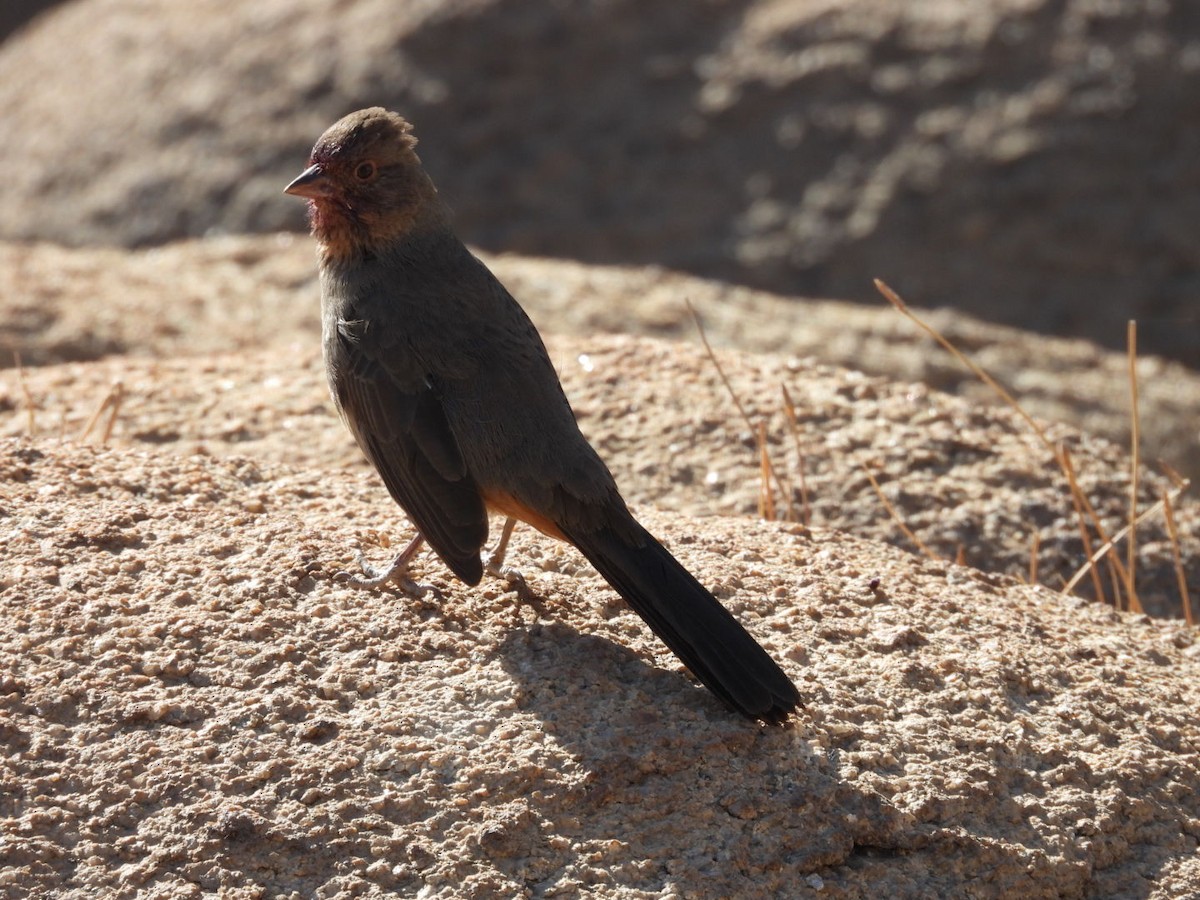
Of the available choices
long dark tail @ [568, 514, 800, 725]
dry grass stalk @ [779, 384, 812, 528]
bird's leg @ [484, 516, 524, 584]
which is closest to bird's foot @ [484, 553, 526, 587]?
bird's leg @ [484, 516, 524, 584]

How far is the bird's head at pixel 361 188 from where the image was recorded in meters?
4.62

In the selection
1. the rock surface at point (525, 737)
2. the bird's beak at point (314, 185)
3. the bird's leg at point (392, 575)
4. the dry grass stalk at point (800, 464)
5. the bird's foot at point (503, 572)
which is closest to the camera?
the rock surface at point (525, 737)

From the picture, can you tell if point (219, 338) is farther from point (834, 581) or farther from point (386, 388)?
point (834, 581)

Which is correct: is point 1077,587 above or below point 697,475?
below

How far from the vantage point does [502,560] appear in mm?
4176

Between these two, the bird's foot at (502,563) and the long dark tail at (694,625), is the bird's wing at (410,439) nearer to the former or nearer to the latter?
the bird's foot at (502,563)

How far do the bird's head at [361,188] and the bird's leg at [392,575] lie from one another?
43.6 inches

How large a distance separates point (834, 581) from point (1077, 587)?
1751 mm

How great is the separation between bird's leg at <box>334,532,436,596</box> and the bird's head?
111 centimetres

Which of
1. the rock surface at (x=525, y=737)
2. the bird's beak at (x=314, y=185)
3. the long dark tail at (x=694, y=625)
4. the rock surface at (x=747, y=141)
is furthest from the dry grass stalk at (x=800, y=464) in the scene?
the rock surface at (x=747, y=141)

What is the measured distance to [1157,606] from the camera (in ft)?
17.8

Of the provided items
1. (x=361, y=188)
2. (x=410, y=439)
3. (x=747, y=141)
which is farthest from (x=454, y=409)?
(x=747, y=141)

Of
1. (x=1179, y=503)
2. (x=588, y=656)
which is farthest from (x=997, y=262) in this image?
(x=588, y=656)

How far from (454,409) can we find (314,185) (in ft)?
3.06
